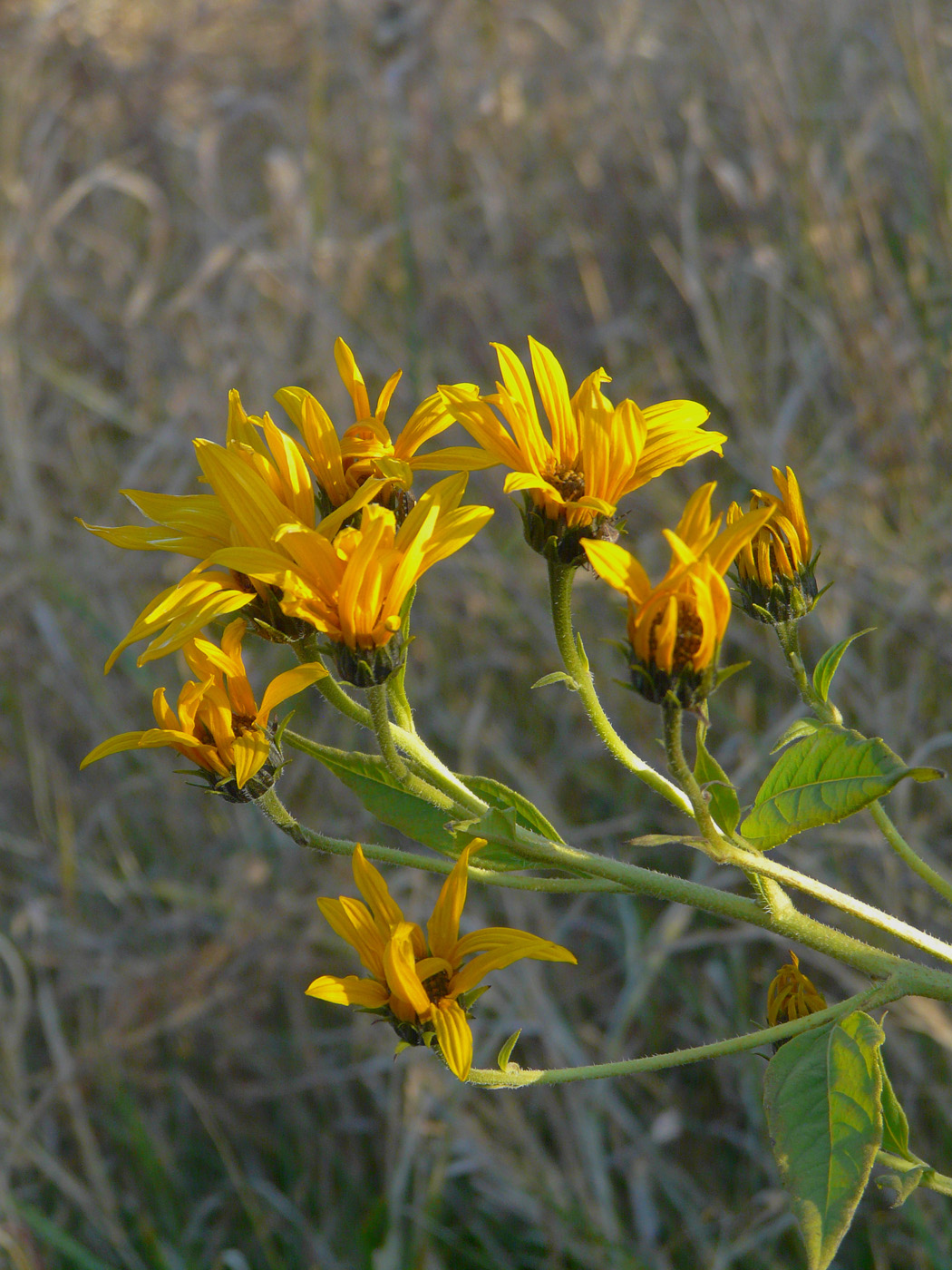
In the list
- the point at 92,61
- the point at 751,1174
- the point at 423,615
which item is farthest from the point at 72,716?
the point at 92,61

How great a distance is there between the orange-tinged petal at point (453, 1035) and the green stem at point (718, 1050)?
0.02 meters

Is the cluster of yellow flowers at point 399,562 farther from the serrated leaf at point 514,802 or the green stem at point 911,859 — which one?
the green stem at point 911,859

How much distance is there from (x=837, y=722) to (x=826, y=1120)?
0.50 metres

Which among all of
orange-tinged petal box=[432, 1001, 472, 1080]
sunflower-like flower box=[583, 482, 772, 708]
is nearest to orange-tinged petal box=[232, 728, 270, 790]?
orange-tinged petal box=[432, 1001, 472, 1080]

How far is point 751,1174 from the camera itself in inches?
117

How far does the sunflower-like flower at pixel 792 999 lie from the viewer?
1.52 metres

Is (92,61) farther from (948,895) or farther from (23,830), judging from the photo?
(948,895)

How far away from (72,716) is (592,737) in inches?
74.6

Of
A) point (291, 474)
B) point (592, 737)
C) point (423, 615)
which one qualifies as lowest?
point (592, 737)

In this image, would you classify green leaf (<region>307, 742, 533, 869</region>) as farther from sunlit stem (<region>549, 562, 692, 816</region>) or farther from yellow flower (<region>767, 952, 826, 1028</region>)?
yellow flower (<region>767, 952, 826, 1028</region>)

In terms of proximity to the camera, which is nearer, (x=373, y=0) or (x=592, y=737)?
(x=592, y=737)

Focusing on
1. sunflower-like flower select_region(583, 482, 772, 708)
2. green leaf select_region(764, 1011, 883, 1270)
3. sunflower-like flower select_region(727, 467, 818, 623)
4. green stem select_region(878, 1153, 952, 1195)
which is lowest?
green stem select_region(878, 1153, 952, 1195)

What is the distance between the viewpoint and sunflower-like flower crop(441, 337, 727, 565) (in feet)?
4.57

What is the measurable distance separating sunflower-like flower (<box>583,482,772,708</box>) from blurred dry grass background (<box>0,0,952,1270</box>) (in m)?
1.38
